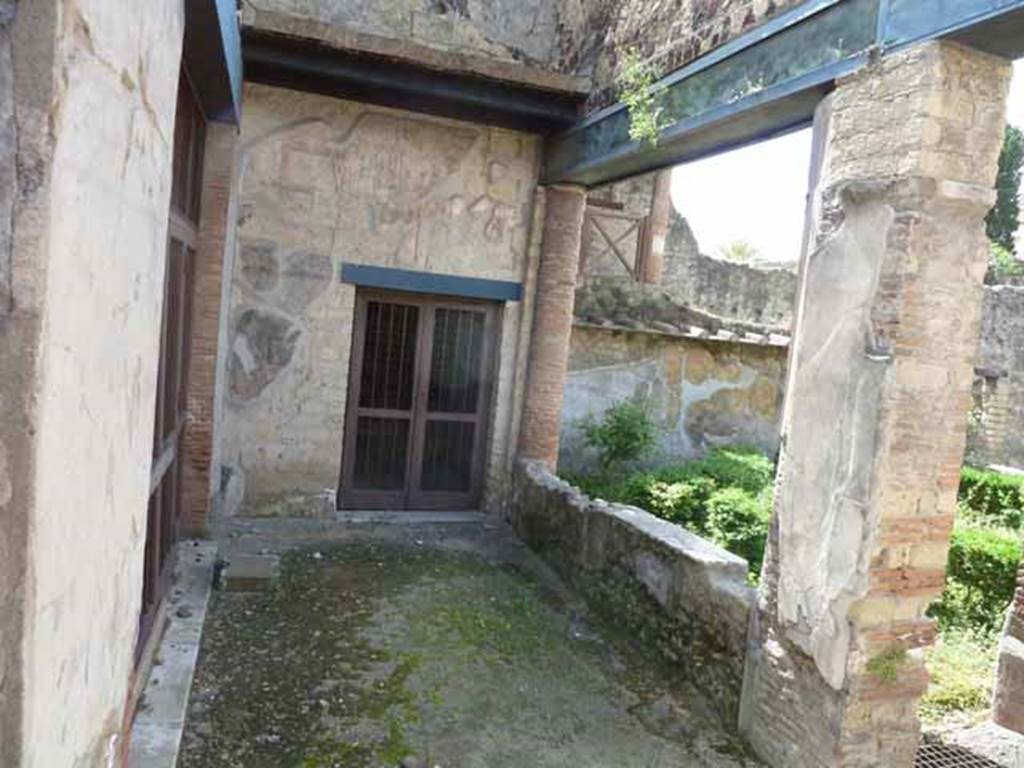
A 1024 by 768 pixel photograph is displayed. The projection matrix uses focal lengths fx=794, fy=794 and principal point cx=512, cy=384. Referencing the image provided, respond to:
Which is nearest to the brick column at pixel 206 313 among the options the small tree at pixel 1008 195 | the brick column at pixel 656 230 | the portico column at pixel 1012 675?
the portico column at pixel 1012 675

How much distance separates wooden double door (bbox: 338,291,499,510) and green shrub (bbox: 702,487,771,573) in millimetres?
2275

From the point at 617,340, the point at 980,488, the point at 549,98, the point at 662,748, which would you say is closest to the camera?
the point at 662,748

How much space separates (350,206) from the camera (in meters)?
6.21

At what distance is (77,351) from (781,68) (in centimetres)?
343

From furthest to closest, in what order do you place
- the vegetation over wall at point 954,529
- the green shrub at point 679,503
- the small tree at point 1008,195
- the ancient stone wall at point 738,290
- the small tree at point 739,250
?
the small tree at point 739,250 → the small tree at point 1008,195 → the ancient stone wall at point 738,290 → the green shrub at point 679,503 → the vegetation over wall at point 954,529

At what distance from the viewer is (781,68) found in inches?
145

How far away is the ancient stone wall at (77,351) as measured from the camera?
106 centimetres

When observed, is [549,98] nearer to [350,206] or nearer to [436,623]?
[350,206]

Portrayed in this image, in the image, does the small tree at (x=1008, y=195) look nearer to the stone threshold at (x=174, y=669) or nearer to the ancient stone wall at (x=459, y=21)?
the ancient stone wall at (x=459, y=21)

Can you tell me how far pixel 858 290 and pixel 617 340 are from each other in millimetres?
7261

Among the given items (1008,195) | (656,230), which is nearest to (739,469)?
(656,230)

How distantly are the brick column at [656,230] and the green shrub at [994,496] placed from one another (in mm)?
5402

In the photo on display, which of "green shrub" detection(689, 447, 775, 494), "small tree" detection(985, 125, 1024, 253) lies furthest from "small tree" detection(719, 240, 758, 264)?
"green shrub" detection(689, 447, 775, 494)

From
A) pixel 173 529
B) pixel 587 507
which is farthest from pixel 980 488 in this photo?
pixel 173 529
